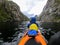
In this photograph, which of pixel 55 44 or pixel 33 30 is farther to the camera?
pixel 33 30

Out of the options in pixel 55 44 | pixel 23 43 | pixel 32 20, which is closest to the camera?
pixel 55 44

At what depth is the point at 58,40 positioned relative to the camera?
21.5 ft

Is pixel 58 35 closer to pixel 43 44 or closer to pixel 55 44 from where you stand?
pixel 55 44

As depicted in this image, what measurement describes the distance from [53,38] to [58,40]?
6.7 inches

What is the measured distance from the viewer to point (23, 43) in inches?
433

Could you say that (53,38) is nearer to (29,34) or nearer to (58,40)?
(58,40)

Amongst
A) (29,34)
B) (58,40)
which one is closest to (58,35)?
(58,40)

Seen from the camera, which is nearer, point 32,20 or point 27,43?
point 27,43

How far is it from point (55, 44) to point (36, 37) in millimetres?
4585

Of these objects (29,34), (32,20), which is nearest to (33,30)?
(29,34)

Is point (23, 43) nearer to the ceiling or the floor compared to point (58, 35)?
nearer to the floor

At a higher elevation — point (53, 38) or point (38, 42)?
point (53, 38)

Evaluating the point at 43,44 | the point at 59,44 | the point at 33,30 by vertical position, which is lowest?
the point at 43,44

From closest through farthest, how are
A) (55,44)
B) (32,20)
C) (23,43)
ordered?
1. (55,44)
2. (23,43)
3. (32,20)
